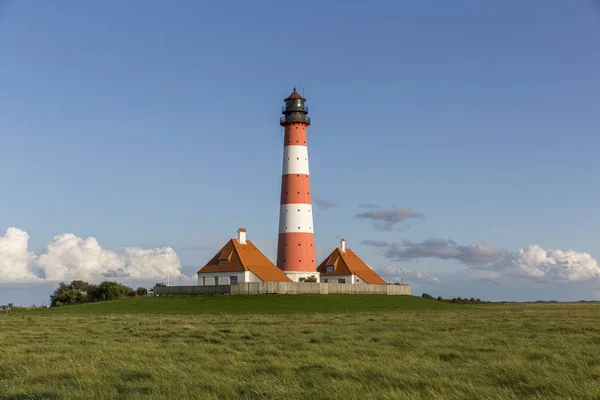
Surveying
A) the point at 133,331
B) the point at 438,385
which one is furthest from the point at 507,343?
the point at 133,331

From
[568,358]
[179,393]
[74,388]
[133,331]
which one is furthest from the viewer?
[133,331]

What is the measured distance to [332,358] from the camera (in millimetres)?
19078

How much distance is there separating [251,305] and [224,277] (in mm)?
14132

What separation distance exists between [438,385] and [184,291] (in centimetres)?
5713

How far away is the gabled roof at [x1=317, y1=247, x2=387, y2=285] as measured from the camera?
83.8 metres

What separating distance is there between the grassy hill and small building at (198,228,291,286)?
6.64 m

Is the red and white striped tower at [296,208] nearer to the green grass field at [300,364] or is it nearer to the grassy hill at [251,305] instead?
the grassy hill at [251,305]

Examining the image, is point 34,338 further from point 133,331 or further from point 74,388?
point 74,388

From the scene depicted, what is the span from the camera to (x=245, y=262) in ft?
236

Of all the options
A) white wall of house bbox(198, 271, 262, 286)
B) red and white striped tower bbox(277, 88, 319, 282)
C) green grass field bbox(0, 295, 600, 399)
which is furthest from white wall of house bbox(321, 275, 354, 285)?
green grass field bbox(0, 295, 600, 399)

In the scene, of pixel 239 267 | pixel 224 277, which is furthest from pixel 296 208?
pixel 224 277

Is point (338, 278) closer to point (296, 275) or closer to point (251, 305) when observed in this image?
point (296, 275)

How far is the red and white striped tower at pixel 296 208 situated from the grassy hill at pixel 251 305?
6777 millimetres

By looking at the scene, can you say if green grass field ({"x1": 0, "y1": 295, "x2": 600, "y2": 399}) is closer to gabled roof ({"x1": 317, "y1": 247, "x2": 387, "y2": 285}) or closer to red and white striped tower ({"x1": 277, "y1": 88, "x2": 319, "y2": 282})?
red and white striped tower ({"x1": 277, "y1": 88, "x2": 319, "y2": 282})
